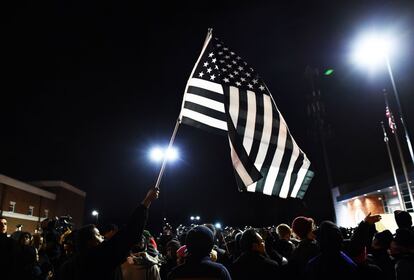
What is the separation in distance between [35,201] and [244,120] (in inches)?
1914

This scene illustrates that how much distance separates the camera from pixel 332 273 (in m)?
3.43

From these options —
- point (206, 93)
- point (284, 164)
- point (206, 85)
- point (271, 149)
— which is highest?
point (206, 85)

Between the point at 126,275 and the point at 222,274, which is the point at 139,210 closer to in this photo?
the point at 222,274

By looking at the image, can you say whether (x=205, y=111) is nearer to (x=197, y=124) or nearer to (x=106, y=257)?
(x=197, y=124)


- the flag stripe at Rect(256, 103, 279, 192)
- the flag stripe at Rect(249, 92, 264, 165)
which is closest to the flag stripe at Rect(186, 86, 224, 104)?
the flag stripe at Rect(249, 92, 264, 165)

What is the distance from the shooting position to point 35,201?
155 ft

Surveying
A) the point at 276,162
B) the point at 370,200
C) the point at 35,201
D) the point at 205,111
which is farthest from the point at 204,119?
the point at 35,201

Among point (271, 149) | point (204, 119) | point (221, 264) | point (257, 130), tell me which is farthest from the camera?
point (271, 149)

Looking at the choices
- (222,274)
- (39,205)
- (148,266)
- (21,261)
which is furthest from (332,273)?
(39,205)

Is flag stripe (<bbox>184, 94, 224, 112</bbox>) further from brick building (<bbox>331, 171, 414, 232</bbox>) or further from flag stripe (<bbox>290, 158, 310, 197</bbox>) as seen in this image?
brick building (<bbox>331, 171, 414, 232</bbox>)

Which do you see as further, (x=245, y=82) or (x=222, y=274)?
(x=245, y=82)

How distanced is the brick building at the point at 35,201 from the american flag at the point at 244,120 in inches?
1360

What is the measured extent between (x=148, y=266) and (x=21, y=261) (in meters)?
1.63

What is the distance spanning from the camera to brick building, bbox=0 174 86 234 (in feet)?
127
